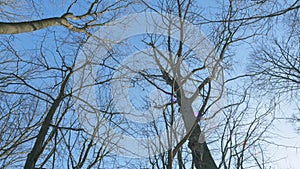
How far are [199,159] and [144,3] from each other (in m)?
2.21

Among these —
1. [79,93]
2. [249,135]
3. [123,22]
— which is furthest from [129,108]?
[249,135]

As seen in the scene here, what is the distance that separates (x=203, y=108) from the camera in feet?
11.2

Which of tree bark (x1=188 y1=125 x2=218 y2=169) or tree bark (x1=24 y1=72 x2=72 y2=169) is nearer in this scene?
tree bark (x1=24 y1=72 x2=72 y2=169)

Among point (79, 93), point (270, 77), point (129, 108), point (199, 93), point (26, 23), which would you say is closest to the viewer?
point (26, 23)

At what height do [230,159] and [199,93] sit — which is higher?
[199,93]

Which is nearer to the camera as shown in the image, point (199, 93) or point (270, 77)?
point (199, 93)

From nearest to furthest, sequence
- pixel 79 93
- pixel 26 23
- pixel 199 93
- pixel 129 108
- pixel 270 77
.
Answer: pixel 26 23
pixel 79 93
pixel 129 108
pixel 199 93
pixel 270 77

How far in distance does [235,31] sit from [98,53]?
204 cm

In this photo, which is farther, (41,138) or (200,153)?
(200,153)

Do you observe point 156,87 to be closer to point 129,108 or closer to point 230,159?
point 129,108

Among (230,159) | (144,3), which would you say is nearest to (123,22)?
(144,3)

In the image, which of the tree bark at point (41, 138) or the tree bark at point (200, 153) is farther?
the tree bark at point (200, 153)

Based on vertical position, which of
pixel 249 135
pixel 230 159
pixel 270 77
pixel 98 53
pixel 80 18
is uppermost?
pixel 270 77

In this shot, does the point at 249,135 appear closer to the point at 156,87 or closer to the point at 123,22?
the point at 156,87
